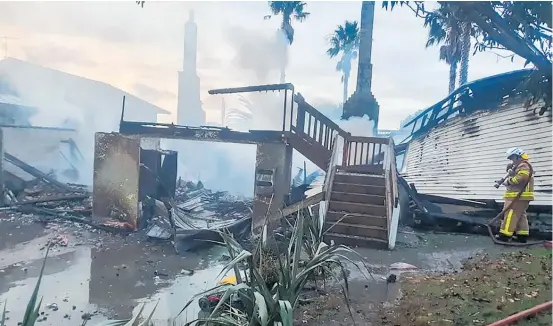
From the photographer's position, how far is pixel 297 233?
3.75 metres

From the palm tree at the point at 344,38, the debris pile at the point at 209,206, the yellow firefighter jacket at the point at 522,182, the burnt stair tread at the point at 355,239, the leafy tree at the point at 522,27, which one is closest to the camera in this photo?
the leafy tree at the point at 522,27

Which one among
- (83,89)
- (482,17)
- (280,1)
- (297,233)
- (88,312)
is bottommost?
(88,312)

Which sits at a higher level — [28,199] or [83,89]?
[83,89]

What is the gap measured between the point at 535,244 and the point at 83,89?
93.9ft

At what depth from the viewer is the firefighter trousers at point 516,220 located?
7320mm

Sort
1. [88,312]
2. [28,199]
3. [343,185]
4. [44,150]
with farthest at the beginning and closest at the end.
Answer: [44,150]
[28,199]
[343,185]
[88,312]

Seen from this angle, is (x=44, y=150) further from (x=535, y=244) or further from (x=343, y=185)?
(x=535, y=244)

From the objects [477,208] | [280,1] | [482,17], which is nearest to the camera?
[482,17]

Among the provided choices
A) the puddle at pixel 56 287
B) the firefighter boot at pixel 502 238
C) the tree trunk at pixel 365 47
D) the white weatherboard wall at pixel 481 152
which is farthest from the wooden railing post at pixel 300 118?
the tree trunk at pixel 365 47

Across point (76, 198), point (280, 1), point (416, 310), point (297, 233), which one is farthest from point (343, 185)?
point (280, 1)

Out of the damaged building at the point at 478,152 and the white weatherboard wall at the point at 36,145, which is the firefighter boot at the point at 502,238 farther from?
the white weatherboard wall at the point at 36,145

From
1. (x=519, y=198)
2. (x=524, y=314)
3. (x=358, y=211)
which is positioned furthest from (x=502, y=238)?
(x=524, y=314)

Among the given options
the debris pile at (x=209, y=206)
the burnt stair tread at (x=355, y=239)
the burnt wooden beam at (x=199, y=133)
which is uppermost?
the burnt wooden beam at (x=199, y=133)

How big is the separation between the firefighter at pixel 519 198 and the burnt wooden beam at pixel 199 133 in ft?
16.2
